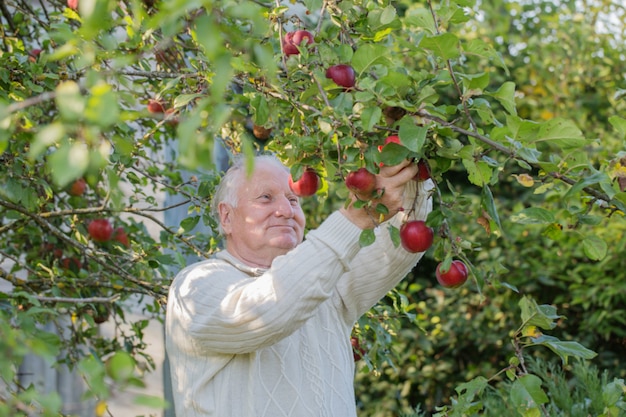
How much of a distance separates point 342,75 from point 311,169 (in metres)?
0.24

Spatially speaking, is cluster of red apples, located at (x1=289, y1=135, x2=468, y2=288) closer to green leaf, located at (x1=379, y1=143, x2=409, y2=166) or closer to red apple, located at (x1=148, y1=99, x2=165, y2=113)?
green leaf, located at (x1=379, y1=143, x2=409, y2=166)

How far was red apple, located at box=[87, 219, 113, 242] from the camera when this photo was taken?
339 centimetres

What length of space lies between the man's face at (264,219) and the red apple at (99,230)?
101 cm

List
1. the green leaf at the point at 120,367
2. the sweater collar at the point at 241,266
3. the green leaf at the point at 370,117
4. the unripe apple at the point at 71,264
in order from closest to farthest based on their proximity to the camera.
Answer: the green leaf at the point at 120,367, the green leaf at the point at 370,117, the sweater collar at the point at 241,266, the unripe apple at the point at 71,264

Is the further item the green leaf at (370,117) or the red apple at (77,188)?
the red apple at (77,188)

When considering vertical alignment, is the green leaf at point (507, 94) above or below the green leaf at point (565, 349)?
above

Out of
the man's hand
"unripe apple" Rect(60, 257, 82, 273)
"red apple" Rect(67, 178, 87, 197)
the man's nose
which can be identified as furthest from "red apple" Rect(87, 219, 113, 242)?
the man's hand

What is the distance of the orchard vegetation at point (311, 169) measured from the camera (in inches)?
52.7

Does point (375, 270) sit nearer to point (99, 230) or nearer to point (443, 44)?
point (443, 44)

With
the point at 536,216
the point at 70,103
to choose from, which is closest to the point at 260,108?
the point at 536,216

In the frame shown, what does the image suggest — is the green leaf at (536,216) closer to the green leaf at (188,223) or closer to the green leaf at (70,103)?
the green leaf at (70,103)

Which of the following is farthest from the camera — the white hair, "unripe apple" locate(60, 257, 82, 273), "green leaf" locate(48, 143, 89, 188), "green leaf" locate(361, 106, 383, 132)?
"unripe apple" locate(60, 257, 82, 273)

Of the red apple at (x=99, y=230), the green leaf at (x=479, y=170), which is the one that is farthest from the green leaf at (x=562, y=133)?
the red apple at (x=99, y=230)

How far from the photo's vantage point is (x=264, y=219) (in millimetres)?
2465
